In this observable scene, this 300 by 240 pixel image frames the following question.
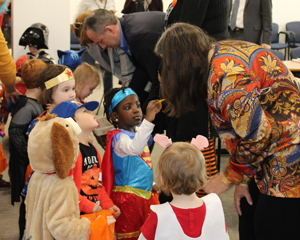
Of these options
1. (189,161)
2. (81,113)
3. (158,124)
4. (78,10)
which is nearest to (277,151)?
(189,161)

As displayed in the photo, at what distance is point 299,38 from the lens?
24.8 feet

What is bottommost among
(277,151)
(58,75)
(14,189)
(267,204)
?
(14,189)

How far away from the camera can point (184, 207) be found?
1.27 m

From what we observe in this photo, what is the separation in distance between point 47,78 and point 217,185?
1211 millimetres

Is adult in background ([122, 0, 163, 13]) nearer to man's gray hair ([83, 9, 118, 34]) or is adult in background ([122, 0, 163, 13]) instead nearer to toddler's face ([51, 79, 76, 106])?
man's gray hair ([83, 9, 118, 34])

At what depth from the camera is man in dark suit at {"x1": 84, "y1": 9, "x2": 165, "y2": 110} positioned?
7.33 feet

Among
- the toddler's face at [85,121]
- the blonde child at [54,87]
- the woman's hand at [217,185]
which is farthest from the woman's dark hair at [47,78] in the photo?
the woman's hand at [217,185]

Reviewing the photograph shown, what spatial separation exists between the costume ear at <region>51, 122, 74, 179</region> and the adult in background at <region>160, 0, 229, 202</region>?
89cm

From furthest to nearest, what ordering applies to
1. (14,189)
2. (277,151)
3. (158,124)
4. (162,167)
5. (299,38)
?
(299,38) < (158,124) < (14,189) < (162,167) < (277,151)

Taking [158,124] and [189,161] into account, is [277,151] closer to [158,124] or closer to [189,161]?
[189,161]

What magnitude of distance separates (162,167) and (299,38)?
7.44 meters

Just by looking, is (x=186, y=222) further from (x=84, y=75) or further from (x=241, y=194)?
(x=84, y=75)

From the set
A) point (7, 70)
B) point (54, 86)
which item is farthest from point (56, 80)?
point (7, 70)

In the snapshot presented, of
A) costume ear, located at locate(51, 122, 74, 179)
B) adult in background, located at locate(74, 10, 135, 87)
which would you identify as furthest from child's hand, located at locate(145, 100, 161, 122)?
adult in background, located at locate(74, 10, 135, 87)
